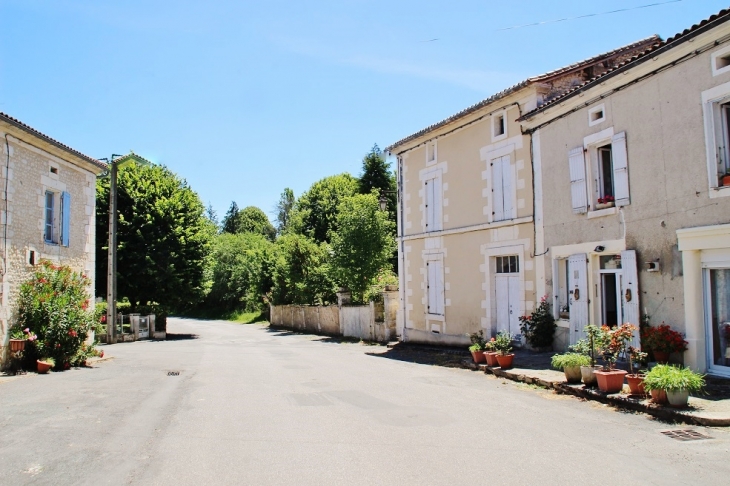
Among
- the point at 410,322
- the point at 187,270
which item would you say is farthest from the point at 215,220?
the point at 410,322

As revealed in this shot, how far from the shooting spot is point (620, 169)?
1120 cm

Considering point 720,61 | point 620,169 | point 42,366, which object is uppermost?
point 720,61

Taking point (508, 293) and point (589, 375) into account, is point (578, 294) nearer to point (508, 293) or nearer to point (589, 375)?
point (508, 293)

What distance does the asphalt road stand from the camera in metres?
5.16

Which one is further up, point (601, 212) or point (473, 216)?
point (473, 216)

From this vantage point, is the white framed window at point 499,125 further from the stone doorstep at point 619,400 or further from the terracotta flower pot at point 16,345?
the terracotta flower pot at point 16,345

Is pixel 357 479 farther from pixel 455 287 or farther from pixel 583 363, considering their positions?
pixel 455 287

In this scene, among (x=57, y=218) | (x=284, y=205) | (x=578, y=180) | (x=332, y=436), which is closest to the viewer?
(x=332, y=436)

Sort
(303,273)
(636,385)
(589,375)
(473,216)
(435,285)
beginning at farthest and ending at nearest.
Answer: (303,273), (435,285), (473,216), (589,375), (636,385)

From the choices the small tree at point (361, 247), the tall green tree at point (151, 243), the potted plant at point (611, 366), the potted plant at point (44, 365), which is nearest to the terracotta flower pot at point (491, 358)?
the potted plant at point (611, 366)

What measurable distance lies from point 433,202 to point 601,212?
7.77m

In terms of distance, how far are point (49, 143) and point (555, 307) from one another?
13329 millimetres

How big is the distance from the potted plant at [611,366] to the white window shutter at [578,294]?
3.25 meters

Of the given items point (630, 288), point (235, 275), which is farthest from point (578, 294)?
point (235, 275)
